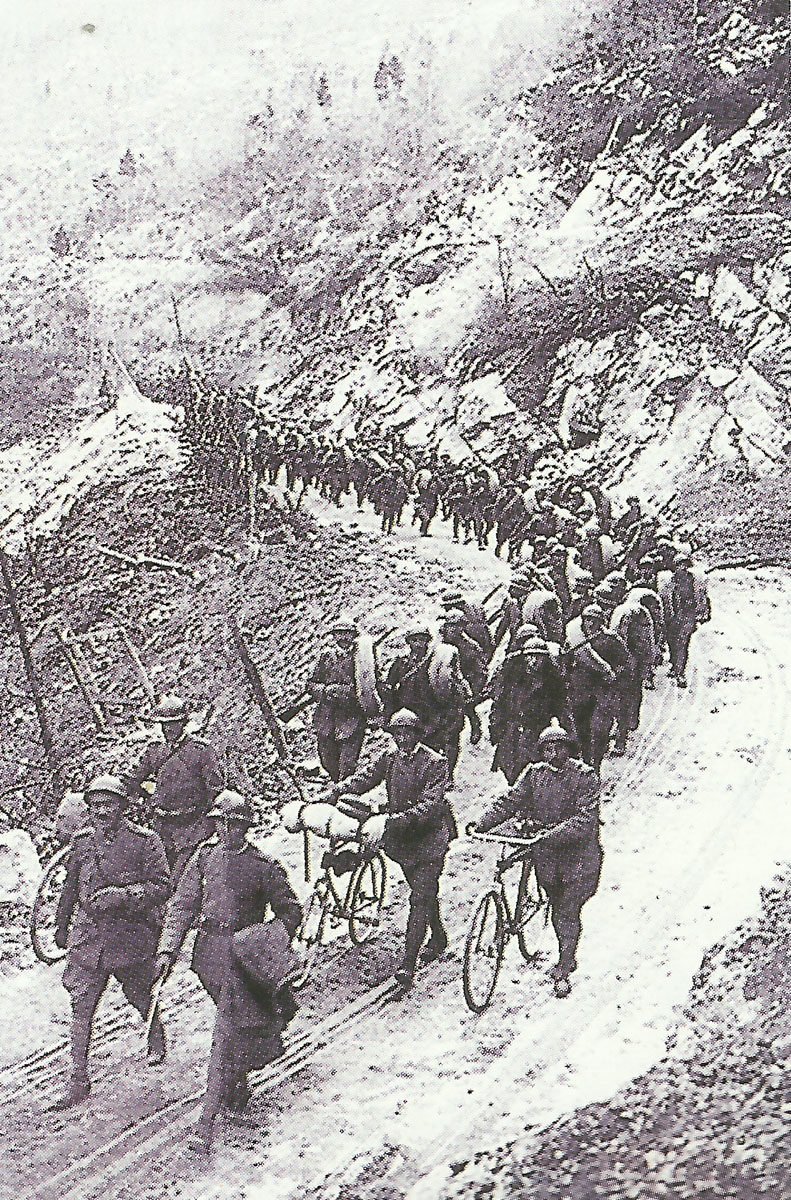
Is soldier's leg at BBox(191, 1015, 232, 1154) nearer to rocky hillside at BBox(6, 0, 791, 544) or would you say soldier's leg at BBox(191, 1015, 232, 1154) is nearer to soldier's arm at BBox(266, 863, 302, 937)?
soldier's arm at BBox(266, 863, 302, 937)

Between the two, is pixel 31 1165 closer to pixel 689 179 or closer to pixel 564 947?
pixel 564 947

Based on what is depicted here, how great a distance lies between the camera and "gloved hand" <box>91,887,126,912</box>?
742cm

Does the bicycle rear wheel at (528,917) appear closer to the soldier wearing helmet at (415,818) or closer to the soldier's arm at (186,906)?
the soldier wearing helmet at (415,818)

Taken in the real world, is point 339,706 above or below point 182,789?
below

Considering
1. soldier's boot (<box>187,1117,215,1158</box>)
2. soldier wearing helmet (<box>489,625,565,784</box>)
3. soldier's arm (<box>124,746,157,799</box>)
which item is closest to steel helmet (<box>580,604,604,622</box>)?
soldier wearing helmet (<box>489,625,565,784</box>)

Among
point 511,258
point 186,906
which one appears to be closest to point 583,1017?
point 186,906

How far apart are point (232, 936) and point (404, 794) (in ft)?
5.69

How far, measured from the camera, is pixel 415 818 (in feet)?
26.9

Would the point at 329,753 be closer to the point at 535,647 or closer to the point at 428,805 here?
the point at 535,647

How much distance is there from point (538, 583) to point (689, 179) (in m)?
28.2

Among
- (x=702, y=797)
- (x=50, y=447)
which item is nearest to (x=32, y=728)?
(x=702, y=797)

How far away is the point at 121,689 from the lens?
21.0 m

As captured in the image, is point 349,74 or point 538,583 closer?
point 538,583

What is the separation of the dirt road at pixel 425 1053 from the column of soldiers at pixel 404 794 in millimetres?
260
